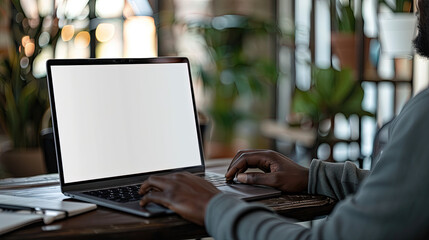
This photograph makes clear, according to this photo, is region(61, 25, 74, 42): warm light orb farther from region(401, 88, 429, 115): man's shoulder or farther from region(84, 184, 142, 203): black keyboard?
region(401, 88, 429, 115): man's shoulder

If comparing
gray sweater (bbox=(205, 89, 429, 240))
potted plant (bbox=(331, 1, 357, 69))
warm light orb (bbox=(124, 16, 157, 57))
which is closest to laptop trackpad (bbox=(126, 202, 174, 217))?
gray sweater (bbox=(205, 89, 429, 240))

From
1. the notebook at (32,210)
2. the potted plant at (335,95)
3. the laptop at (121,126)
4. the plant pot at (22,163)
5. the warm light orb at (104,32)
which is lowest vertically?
the plant pot at (22,163)

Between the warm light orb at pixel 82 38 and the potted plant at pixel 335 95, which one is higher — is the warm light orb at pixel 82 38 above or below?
above

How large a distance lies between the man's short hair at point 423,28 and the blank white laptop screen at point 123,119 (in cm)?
64

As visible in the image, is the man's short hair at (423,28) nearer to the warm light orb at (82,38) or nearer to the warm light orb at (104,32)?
the warm light orb at (82,38)

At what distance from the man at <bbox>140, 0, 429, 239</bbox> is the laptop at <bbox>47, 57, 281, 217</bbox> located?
138 millimetres

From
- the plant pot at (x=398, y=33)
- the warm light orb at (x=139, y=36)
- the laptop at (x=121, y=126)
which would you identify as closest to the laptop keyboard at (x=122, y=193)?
the laptop at (x=121, y=126)

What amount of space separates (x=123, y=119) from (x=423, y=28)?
698 mm

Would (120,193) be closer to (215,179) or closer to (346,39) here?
(215,179)

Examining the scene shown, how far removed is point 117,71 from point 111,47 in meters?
4.48

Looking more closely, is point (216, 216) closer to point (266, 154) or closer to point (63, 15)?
point (266, 154)

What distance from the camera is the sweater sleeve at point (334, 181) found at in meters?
1.34

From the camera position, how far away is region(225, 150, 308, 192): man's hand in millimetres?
1337

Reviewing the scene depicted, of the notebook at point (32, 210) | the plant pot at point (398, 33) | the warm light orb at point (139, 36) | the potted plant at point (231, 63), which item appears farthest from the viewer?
the warm light orb at point (139, 36)
